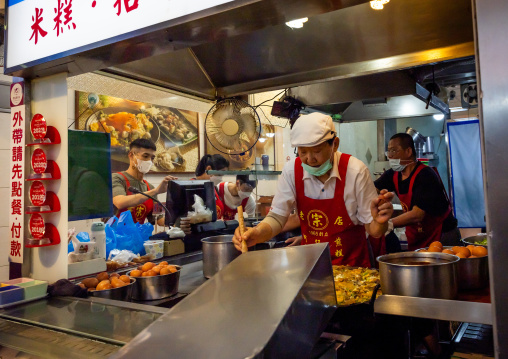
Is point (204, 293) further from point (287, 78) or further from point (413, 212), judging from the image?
point (413, 212)

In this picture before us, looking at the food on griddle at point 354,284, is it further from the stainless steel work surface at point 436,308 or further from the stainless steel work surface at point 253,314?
the stainless steel work surface at point 253,314

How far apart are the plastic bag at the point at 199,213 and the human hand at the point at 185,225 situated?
3 cm

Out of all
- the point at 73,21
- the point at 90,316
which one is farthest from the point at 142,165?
the point at 90,316

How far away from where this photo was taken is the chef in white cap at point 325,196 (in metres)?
2.25

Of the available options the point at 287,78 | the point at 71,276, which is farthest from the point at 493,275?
the point at 287,78

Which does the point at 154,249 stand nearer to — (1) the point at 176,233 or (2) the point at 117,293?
(1) the point at 176,233

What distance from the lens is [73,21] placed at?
64.7 inches

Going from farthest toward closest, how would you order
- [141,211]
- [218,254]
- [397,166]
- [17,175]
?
[141,211] → [397,166] → [218,254] → [17,175]

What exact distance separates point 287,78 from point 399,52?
947 millimetres

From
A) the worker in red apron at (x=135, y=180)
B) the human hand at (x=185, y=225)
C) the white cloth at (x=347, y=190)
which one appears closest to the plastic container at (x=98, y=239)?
the human hand at (x=185, y=225)

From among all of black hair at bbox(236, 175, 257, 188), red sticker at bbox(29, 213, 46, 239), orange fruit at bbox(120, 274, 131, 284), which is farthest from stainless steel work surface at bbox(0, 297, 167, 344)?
black hair at bbox(236, 175, 257, 188)

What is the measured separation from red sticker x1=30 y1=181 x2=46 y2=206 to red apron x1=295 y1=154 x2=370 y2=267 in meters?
1.53

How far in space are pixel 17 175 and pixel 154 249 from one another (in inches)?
39.4

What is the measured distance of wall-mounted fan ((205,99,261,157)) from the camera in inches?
131
